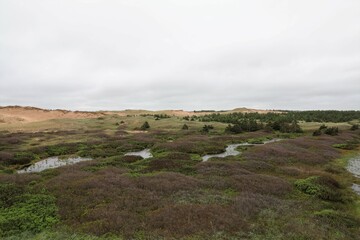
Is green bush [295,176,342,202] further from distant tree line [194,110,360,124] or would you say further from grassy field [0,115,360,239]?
distant tree line [194,110,360,124]

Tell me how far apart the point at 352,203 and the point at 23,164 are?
1624 inches

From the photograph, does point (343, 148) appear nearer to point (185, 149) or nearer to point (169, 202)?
point (185, 149)

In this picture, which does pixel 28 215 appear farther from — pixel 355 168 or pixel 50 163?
pixel 355 168

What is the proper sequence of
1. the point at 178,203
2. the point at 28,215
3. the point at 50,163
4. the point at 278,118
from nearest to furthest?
1. the point at 28,215
2. the point at 178,203
3. the point at 50,163
4. the point at 278,118

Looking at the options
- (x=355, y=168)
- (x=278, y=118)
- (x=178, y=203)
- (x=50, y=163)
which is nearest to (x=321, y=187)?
(x=178, y=203)

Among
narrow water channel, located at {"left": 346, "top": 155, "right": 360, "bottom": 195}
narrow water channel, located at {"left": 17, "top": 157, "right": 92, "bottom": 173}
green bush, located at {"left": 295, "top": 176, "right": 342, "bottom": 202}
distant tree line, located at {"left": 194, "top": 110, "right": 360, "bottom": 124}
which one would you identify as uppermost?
distant tree line, located at {"left": 194, "top": 110, "right": 360, "bottom": 124}

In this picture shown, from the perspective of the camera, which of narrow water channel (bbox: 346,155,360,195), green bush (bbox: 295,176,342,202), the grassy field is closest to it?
the grassy field

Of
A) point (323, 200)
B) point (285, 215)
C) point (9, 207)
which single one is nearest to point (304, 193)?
point (323, 200)

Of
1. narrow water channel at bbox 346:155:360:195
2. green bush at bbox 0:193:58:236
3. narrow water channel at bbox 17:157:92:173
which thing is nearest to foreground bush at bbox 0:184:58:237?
green bush at bbox 0:193:58:236

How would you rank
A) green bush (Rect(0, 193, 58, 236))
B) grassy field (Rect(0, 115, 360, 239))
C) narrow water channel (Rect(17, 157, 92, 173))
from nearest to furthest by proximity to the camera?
grassy field (Rect(0, 115, 360, 239))
green bush (Rect(0, 193, 58, 236))
narrow water channel (Rect(17, 157, 92, 173))

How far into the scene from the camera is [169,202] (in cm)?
2023

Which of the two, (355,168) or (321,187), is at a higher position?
(321,187)

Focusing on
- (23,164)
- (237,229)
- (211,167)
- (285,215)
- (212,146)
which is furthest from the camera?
(212,146)

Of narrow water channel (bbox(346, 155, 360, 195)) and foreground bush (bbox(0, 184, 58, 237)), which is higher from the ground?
foreground bush (bbox(0, 184, 58, 237))
